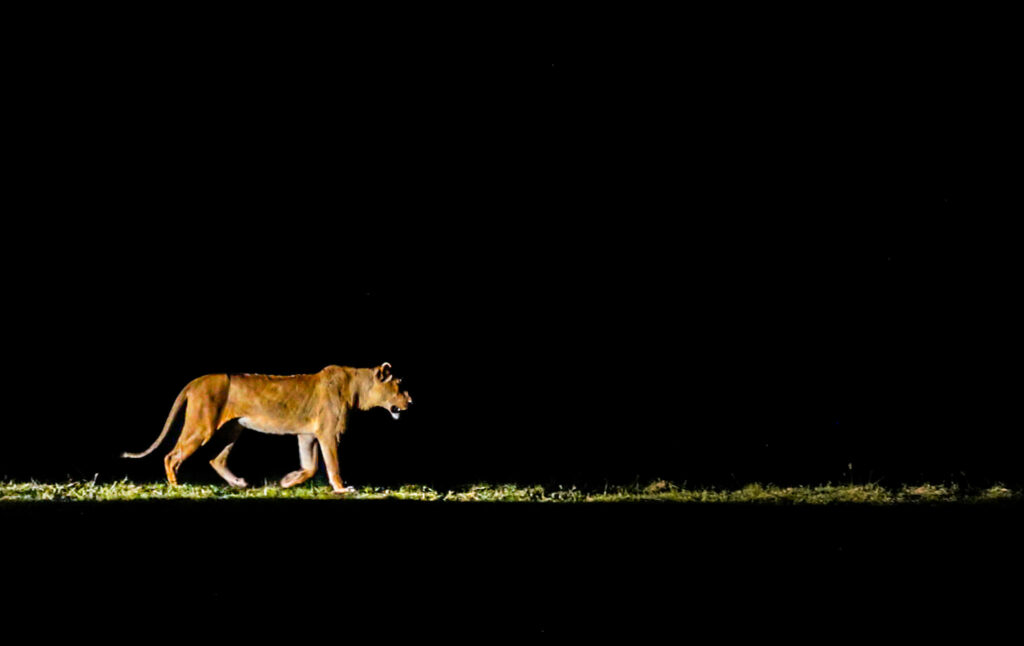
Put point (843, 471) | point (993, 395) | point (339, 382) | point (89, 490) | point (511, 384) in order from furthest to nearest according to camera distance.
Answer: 1. point (993, 395)
2. point (511, 384)
3. point (843, 471)
4. point (339, 382)
5. point (89, 490)

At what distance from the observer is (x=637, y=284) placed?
1564 centimetres

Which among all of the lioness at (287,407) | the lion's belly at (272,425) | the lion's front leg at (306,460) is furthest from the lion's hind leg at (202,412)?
the lion's front leg at (306,460)

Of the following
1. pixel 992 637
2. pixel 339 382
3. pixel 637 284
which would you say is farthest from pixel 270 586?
pixel 637 284

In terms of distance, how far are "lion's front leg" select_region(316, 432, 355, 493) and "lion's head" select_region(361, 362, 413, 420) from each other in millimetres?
449

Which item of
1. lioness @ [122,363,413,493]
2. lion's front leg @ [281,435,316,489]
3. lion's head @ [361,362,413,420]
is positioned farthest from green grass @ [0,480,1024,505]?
lion's head @ [361,362,413,420]

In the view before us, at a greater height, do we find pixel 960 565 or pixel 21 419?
pixel 21 419

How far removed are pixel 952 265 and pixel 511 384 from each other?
7.46 metres

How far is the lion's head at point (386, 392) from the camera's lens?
9.20 meters

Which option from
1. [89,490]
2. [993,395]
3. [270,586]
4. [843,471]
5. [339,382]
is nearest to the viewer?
[270,586]

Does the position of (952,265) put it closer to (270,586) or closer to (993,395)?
(993,395)

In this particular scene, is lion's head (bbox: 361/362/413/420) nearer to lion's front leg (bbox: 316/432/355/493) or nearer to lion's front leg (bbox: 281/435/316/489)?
lion's front leg (bbox: 316/432/355/493)

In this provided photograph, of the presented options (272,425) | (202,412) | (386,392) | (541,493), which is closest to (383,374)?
(386,392)

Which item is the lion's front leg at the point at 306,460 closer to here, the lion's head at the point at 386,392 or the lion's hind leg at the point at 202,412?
the lion's head at the point at 386,392

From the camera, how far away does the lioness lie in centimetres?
890
